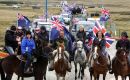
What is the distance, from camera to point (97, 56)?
18.8 m

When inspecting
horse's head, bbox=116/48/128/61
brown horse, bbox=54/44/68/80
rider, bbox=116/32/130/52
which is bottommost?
brown horse, bbox=54/44/68/80

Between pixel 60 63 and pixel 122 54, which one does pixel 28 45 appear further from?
pixel 122 54

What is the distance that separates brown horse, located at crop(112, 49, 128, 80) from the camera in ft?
58.9

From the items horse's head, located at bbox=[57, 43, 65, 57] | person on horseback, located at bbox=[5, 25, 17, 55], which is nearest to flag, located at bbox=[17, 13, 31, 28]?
person on horseback, located at bbox=[5, 25, 17, 55]

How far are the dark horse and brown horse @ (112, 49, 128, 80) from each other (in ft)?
10.1

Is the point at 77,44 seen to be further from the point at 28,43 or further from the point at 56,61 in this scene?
the point at 28,43

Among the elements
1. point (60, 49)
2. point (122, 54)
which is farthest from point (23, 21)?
point (122, 54)

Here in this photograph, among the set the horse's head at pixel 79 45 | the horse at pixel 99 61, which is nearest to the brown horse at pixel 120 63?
the horse at pixel 99 61

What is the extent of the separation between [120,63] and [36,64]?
382 centimetres

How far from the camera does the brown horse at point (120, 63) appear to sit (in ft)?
58.9

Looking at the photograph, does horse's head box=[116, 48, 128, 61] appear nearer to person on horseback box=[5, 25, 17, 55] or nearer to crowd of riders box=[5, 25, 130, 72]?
crowd of riders box=[5, 25, 130, 72]

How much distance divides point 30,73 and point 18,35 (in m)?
2.29

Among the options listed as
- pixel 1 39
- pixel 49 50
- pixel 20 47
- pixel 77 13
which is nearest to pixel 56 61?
pixel 49 50

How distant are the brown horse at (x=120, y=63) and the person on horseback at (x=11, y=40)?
476cm
